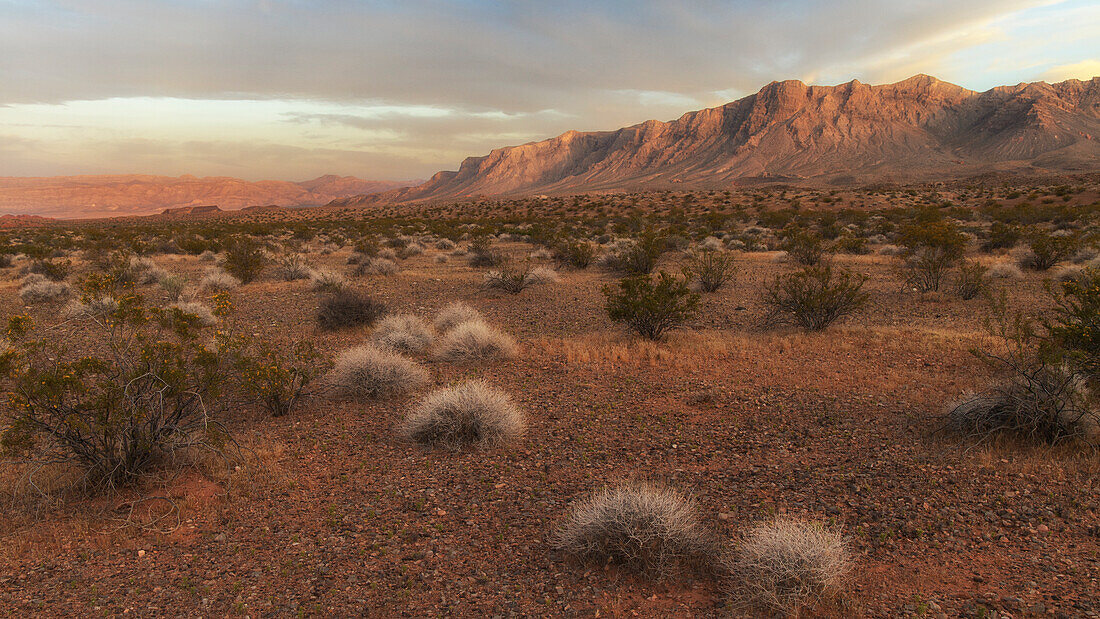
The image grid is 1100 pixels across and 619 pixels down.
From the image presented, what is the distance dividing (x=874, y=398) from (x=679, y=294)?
3.57 meters

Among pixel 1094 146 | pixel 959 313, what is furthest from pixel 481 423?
pixel 1094 146

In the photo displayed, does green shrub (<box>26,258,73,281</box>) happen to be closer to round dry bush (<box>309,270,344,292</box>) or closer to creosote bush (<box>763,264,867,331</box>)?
round dry bush (<box>309,270,344,292</box>)

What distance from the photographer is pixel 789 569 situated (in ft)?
10.6

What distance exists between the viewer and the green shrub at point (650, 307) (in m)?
8.95

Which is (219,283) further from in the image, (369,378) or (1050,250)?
(1050,250)

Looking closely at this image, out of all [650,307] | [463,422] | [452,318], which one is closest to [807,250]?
[650,307]

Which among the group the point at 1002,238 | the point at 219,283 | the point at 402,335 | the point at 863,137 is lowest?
the point at 402,335

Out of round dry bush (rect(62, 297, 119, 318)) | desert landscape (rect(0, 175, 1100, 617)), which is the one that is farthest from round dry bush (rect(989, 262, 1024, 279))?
round dry bush (rect(62, 297, 119, 318))

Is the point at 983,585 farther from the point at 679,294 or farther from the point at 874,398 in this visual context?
the point at 679,294

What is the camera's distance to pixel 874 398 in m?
6.26

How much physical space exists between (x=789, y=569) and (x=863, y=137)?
127m

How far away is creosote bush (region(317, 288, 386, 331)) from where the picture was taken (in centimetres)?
1005

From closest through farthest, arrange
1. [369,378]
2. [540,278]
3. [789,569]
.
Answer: [789,569] < [369,378] < [540,278]

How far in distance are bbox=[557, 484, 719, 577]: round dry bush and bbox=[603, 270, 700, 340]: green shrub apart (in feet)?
17.4
